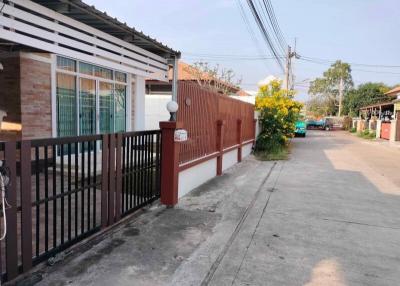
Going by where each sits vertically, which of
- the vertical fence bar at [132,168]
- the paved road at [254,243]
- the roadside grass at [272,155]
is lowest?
the paved road at [254,243]

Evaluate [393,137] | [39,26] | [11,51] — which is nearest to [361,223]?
[39,26]

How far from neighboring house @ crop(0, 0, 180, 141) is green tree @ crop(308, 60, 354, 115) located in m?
58.7

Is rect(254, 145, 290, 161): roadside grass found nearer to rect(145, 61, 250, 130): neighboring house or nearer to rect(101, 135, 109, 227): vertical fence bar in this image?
rect(145, 61, 250, 130): neighboring house

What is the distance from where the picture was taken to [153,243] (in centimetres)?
→ 460

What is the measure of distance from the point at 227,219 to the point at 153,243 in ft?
5.15

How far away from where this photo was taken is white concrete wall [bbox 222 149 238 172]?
35.1ft

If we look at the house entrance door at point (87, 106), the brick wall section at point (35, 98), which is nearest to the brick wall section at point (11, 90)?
the brick wall section at point (35, 98)

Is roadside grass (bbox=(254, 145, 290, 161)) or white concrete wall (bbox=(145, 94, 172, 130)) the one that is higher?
white concrete wall (bbox=(145, 94, 172, 130))

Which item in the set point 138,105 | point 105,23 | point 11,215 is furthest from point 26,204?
point 138,105

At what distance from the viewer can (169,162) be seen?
245 inches

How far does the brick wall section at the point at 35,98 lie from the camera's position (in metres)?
7.98

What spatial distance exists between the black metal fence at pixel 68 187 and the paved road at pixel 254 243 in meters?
0.31

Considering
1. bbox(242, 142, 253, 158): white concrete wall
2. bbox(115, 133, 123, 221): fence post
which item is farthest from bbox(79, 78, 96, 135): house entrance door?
bbox(242, 142, 253, 158): white concrete wall

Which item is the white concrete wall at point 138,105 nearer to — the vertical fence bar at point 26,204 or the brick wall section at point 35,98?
the brick wall section at point 35,98
